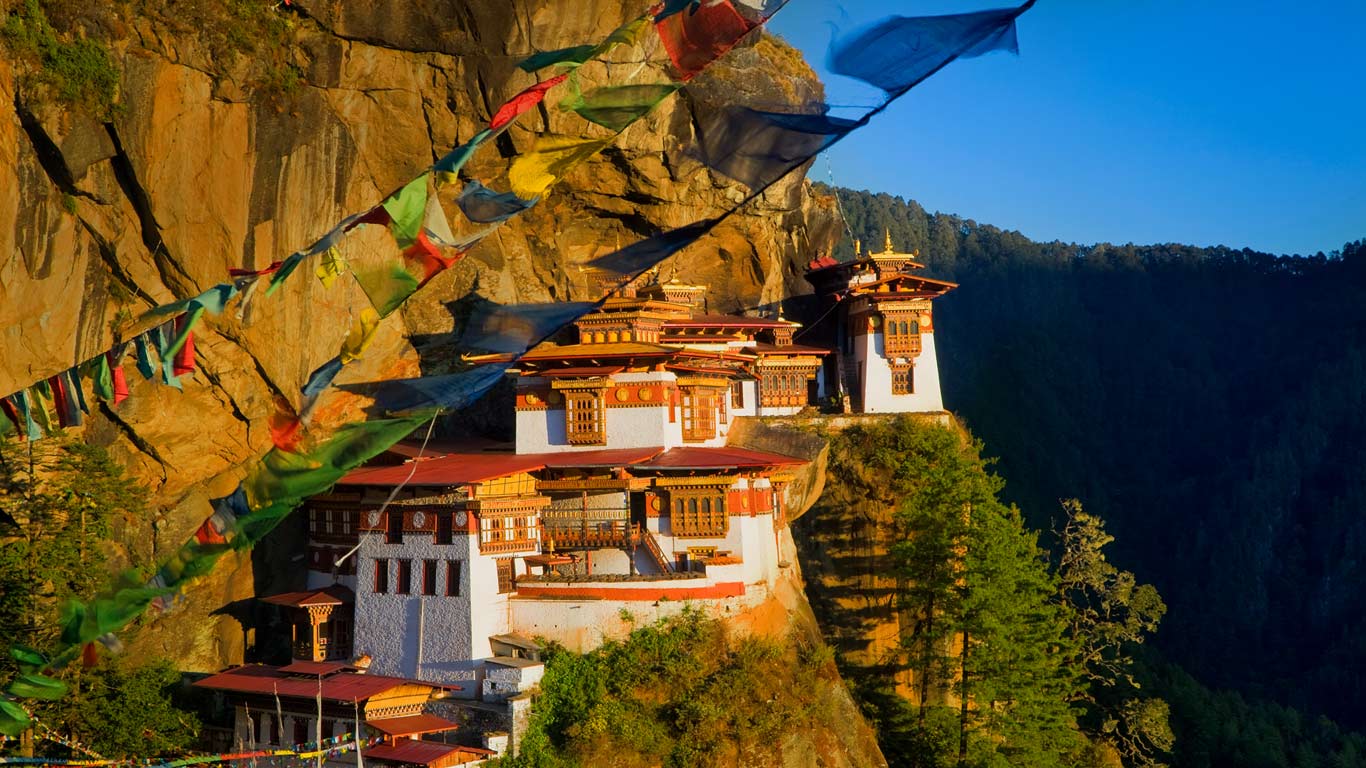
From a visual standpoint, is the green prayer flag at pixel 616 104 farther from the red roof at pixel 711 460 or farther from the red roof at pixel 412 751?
the red roof at pixel 711 460

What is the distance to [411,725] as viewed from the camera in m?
24.9

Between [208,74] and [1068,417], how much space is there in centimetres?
9131

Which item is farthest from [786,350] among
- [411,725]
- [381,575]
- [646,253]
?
[646,253]

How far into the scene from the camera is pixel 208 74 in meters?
29.3

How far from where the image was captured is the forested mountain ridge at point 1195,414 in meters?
93.0

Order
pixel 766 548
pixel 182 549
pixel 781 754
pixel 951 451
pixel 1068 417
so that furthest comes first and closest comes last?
1. pixel 1068 417
2. pixel 951 451
3. pixel 766 548
4. pixel 781 754
5. pixel 182 549

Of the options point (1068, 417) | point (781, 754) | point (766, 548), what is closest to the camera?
point (781, 754)

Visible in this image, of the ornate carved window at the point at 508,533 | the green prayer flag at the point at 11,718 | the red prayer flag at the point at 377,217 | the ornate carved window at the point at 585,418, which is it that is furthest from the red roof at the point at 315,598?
the red prayer flag at the point at 377,217

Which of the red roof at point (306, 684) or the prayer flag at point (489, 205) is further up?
the prayer flag at point (489, 205)

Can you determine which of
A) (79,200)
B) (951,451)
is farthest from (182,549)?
(951,451)

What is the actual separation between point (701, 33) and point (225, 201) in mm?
19380

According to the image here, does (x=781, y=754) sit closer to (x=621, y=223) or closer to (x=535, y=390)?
(x=535, y=390)

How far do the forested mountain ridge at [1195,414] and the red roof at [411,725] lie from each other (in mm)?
63686

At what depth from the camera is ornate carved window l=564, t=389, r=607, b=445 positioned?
31.6 meters
